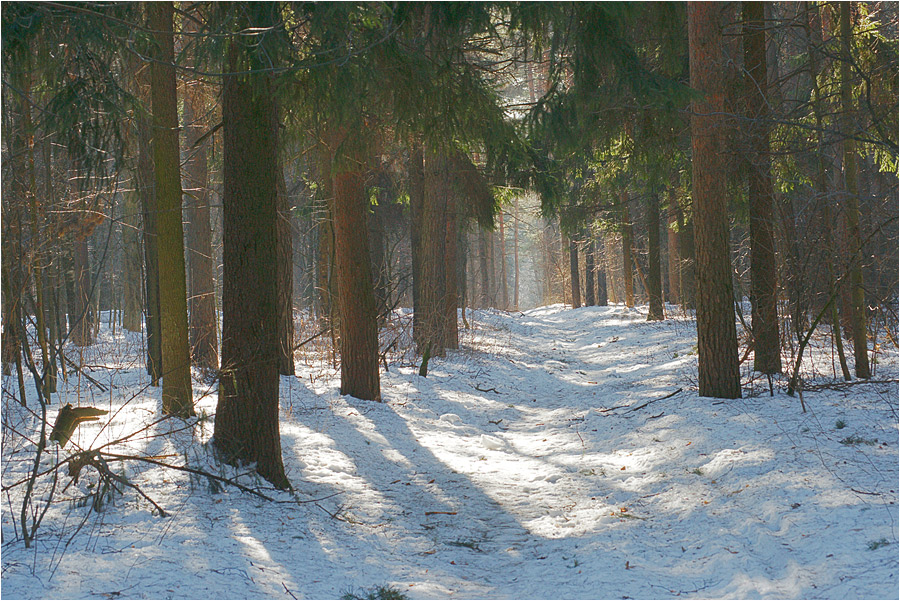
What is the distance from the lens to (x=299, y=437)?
7.50 metres

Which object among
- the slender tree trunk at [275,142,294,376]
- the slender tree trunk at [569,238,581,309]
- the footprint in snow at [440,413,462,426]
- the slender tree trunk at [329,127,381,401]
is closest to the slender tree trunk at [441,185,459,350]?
the slender tree trunk at [275,142,294,376]

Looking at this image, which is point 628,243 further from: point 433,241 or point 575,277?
point 433,241

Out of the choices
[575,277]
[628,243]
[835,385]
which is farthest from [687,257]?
[575,277]

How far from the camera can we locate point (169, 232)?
24.2 feet

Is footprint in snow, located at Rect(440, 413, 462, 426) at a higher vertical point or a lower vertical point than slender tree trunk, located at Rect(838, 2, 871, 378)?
lower

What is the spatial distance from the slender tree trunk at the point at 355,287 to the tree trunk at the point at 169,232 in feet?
7.28

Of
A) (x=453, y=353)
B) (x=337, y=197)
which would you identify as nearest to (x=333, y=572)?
(x=337, y=197)

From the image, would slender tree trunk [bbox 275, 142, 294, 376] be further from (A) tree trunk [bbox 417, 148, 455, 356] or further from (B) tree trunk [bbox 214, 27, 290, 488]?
(B) tree trunk [bbox 214, 27, 290, 488]

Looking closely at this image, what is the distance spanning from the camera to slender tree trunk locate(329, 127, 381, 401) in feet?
30.1

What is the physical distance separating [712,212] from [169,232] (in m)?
6.62

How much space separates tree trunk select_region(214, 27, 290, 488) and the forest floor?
0.31m

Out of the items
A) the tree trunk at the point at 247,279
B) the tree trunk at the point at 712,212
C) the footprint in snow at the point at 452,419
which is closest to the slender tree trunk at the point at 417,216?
the footprint in snow at the point at 452,419

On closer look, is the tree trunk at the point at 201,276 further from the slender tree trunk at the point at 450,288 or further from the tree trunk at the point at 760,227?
the tree trunk at the point at 760,227

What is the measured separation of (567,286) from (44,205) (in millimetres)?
41110
